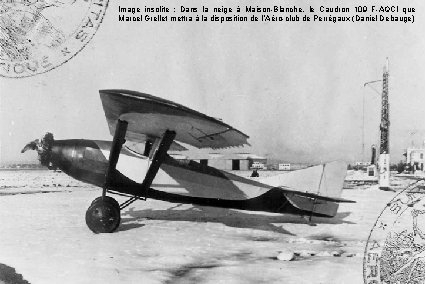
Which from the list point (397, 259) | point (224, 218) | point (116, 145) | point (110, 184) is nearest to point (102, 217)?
point (110, 184)

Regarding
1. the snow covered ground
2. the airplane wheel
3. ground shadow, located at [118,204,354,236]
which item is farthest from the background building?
the airplane wheel

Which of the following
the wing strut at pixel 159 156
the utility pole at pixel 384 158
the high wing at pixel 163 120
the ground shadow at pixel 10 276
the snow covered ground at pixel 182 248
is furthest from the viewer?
the utility pole at pixel 384 158

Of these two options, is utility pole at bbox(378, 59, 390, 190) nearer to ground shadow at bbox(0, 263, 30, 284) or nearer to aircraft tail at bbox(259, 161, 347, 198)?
aircraft tail at bbox(259, 161, 347, 198)

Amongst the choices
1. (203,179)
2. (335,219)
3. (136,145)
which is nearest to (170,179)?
(203,179)

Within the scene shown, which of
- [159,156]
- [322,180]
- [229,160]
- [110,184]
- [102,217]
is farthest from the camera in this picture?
[229,160]

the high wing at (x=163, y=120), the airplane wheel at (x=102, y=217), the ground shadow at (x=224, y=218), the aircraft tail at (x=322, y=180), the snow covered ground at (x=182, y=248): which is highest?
the high wing at (x=163, y=120)

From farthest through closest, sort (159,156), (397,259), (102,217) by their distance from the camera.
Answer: (159,156), (102,217), (397,259)

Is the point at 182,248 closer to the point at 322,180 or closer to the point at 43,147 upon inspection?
the point at 43,147

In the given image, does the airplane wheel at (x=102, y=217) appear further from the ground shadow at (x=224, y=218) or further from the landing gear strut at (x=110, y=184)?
the ground shadow at (x=224, y=218)

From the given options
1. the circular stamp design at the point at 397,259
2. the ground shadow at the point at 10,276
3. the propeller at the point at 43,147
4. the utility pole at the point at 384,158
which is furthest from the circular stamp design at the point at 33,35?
the utility pole at the point at 384,158
